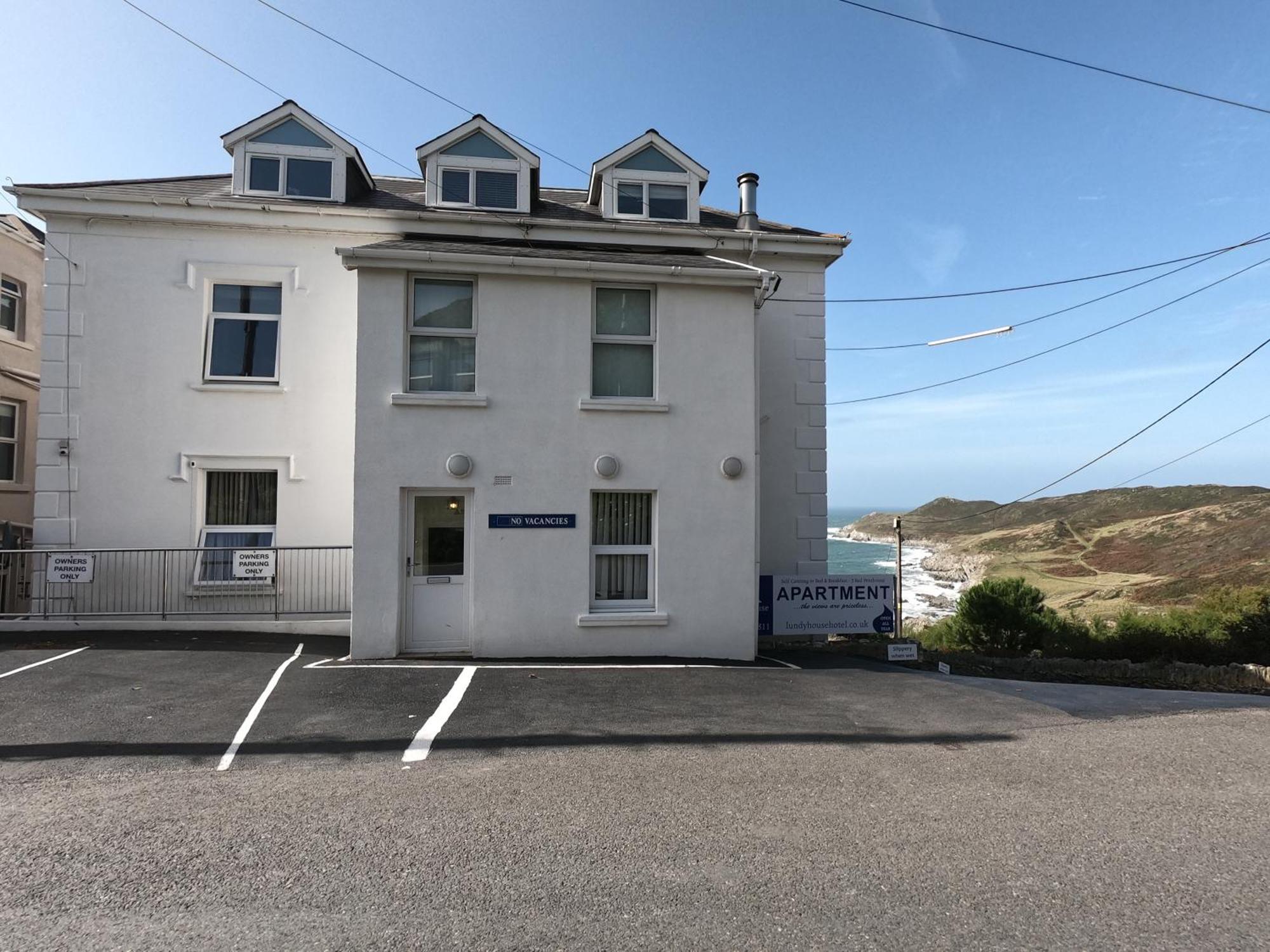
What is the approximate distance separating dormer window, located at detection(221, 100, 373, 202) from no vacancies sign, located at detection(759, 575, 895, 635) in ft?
34.2

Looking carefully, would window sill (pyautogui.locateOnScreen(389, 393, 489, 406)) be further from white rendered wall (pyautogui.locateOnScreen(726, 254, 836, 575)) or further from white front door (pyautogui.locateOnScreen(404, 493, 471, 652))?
white rendered wall (pyautogui.locateOnScreen(726, 254, 836, 575))

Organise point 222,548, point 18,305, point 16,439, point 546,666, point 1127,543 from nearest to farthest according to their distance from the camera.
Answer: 1. point 546,666
2. point 222,548
3. point 16,439
4. point 18,305
5. point 1127,543

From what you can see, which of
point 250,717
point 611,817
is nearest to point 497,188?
point 250,717

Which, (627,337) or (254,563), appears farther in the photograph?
(254,563)

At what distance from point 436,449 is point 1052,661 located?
1112 cm

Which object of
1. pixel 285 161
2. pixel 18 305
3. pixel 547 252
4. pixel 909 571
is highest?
pixel 285 161

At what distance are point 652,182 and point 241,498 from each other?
951cm

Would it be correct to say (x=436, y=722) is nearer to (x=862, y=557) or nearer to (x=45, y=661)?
(x=45, y=661)

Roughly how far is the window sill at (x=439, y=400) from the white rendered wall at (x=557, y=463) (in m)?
0.10

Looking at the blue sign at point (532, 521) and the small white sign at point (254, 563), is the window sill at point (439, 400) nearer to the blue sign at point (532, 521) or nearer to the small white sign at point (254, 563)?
the blue sign at point (532, 521)

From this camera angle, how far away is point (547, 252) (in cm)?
988

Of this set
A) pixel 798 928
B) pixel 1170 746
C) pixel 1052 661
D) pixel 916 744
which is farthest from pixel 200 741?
pixel 1052 661

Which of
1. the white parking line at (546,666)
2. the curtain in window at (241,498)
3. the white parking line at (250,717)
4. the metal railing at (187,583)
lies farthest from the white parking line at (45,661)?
the white parking line at (546,666)

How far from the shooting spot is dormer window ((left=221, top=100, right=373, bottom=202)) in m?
11.8
